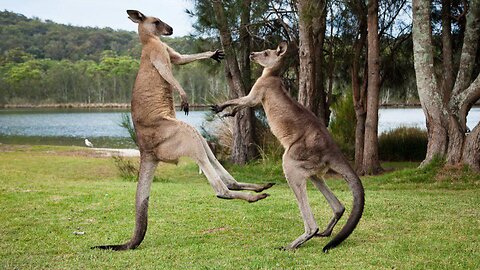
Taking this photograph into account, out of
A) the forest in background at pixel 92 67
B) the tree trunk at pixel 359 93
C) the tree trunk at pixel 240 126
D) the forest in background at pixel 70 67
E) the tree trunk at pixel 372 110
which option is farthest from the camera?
the forest in background at pixel 70 67

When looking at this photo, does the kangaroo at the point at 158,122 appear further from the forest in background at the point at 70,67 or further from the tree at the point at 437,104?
the forest in background at the point at 70,67

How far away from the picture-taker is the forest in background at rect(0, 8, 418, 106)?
18328 mm

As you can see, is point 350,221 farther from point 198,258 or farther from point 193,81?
point 193,81

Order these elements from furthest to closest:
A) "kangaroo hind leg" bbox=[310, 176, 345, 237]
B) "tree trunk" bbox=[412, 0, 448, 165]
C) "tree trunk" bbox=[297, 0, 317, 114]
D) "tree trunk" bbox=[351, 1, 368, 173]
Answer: "tree trunk" bbox=[351, 1, 368, 173] < "tree trunk" bbox=[297, 0, 317, 114] < "tree trunk" bbox=[412, 0, 448, 165] < "kangaroo hind leg" bbox=[310, 176, 345, 237]

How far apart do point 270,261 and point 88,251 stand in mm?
2100

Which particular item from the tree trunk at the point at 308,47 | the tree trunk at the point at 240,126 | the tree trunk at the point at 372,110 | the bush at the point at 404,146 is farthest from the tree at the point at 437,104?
the bush at the point at 404,146

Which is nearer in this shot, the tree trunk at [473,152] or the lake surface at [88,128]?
the tree trunk at [473,152]

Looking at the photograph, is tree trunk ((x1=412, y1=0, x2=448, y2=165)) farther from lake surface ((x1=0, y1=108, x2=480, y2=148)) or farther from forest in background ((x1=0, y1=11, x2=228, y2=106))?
forest in background ((x1=0, y1=11, x2=228, y2=106))

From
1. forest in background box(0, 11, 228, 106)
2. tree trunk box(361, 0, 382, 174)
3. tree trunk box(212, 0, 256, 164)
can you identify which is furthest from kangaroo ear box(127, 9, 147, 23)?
forest in background box(0, 11, 228, 106)

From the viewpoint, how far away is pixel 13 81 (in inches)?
3585

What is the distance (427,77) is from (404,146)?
6.54 m

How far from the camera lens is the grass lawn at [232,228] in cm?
598

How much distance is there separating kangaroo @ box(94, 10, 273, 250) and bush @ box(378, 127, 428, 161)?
1411cm

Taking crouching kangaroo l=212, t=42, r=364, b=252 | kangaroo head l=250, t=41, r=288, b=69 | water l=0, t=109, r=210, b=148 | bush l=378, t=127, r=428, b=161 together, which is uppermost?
kangaroo head l=250, t=41, r=288, b=69
